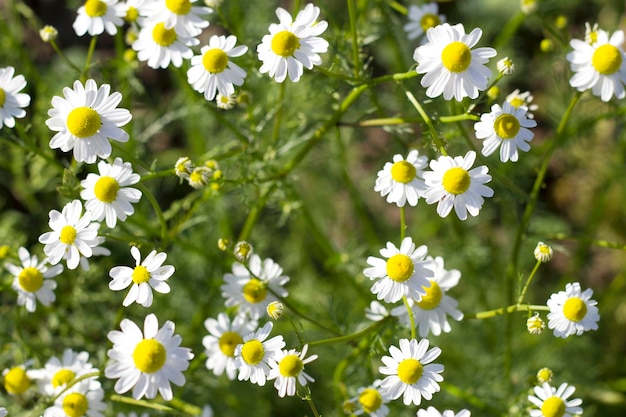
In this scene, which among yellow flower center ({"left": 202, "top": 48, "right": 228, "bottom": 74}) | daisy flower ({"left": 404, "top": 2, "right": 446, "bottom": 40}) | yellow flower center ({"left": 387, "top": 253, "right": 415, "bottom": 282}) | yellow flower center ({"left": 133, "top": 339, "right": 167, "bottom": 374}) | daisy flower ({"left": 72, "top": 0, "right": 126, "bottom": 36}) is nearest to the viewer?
yellow flower center ({"left": 133, "top": 339, "right": 167, "bottom": 374})

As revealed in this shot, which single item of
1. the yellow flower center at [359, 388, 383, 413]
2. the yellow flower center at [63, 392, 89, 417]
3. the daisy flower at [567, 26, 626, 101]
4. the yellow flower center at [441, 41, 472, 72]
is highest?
the daisy flower at [567, 26, 626, 101]

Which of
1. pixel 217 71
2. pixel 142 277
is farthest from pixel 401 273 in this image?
pixel 217 71

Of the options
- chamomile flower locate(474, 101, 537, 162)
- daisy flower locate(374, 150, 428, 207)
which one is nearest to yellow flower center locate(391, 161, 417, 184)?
daisy flower locate(374, 150, 428, 207)

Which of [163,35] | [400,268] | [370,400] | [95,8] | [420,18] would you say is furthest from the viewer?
[420,18]

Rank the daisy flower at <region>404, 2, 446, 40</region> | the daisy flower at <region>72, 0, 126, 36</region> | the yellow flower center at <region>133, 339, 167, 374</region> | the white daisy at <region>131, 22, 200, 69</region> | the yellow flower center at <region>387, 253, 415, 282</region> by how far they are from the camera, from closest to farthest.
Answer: the yellow flower center at <region>133, 339, 167, 374</region> → the yellow flower center at <region>387, 253, 415, 282</region> → the white daisy at <region>131, 22, 200, 69</region> → the daisy flower at <region>72, 0, 126, 36</region> → the daisy flower at <region>404, 2, 446, 40</region>

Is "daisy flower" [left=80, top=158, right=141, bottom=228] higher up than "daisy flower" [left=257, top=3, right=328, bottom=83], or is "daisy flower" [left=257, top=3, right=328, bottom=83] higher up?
"daisy flower" [left=257, top=3, right=328, bottom=83]

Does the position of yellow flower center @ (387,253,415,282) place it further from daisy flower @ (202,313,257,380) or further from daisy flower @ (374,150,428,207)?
daisy flower @ (202,313,257,380)

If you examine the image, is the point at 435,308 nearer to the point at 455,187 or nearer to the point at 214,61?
the point at 455,187

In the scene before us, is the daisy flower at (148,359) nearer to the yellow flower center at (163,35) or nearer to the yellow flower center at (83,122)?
the yellow flower center at (83,122)

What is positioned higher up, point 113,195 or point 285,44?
point 285,44
